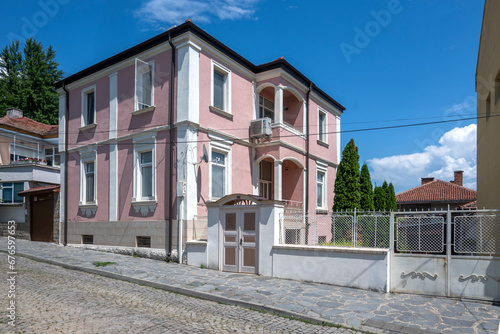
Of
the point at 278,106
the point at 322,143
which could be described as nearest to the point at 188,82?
the point at 278,106

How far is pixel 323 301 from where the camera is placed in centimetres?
787

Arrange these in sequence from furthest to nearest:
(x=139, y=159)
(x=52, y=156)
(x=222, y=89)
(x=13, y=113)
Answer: (x=13, y=113) → (x=52, y=156) → (x=222, y=89) → (x=139, y=159)

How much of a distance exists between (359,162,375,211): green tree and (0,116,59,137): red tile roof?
2016 centimetres

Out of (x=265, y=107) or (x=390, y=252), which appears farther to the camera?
(x=265, y=107)

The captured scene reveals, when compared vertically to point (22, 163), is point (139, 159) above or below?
below

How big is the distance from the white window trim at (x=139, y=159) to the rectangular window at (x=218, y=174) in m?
2.20

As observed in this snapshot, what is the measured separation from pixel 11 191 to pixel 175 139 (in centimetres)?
1420

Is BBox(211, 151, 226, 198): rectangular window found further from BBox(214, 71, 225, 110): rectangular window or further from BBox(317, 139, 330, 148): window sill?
BBox(317, 139, 330, 148): window sill

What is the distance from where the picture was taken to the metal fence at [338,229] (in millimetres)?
9137

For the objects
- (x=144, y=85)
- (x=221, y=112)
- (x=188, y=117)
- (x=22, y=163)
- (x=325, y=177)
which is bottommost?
(x=325, y=177)

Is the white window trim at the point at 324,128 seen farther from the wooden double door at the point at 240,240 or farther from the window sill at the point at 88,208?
the window sill at the point at 88,208

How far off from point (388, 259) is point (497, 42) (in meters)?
6.62

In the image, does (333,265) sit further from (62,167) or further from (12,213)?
(12,213)

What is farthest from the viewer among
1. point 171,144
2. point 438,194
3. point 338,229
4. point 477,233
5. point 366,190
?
point 438,194
